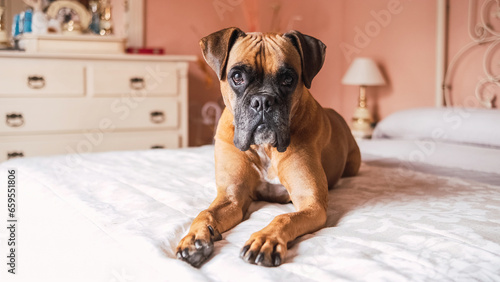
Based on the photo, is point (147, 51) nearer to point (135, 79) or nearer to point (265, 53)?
point (135, 79)

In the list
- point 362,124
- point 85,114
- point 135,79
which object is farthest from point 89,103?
point 362,124

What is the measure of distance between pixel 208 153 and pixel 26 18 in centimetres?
233

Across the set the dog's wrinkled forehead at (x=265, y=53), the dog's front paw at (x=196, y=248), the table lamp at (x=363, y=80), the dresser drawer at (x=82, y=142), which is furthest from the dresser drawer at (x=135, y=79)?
the dog's front paw at (x=196, y=248)

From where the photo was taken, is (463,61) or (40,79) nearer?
(463,61)

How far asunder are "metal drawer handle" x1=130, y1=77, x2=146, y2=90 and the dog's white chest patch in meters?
2.62

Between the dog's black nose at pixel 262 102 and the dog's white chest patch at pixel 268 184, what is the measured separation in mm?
224

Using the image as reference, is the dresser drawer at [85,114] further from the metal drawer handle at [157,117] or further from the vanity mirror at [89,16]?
the vanity mirror at [89,16]

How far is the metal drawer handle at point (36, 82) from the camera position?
3641 millimetres

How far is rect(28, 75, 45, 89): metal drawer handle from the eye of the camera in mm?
3641

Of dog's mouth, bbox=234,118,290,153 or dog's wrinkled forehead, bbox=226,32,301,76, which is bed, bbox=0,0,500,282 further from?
dog's wrinkled forehead, bbox=226,32,301,76

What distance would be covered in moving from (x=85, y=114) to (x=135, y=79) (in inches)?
19.3

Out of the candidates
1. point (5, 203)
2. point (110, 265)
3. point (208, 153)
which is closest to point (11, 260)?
point (5, 203)

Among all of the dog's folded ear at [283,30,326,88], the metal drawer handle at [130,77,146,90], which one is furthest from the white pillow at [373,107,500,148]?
the metal drawer handle at [130,77,146,90]

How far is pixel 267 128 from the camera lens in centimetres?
145
